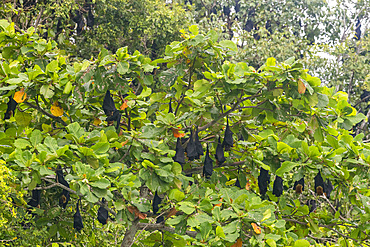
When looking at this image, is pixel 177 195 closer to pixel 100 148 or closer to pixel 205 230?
pixel 205 230

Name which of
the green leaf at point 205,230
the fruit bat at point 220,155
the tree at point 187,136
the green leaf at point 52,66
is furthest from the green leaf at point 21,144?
the fruit bat at point 220,155

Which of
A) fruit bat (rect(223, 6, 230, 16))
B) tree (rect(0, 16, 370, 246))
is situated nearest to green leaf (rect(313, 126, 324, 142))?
tree (rect(0, 16, 370, 246))

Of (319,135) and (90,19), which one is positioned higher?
(90,19)

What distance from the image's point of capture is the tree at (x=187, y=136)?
2.69 metres

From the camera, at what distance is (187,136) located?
139 inches

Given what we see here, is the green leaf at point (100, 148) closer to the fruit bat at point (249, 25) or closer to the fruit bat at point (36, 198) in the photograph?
the fruit bat at point (36, 198)

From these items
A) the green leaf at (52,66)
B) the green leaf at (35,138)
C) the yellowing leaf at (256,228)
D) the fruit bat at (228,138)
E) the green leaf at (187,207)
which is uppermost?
the green leaf at (52,66)

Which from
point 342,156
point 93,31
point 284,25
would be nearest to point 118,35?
point 93,31

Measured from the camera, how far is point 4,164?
2.77 metres

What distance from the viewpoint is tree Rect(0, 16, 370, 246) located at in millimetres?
2693

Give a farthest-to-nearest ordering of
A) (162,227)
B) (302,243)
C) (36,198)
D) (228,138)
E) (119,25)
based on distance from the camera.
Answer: (119,25) → (36,198) → (162,227) → (228,138) → (302,243)

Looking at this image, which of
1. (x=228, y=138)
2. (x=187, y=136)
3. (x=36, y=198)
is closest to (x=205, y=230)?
(x=228, y=138)

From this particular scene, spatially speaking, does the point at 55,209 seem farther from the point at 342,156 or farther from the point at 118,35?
the point at 118,35

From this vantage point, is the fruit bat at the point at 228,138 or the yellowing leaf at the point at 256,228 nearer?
the yellowing leaf at the point at 256,228
